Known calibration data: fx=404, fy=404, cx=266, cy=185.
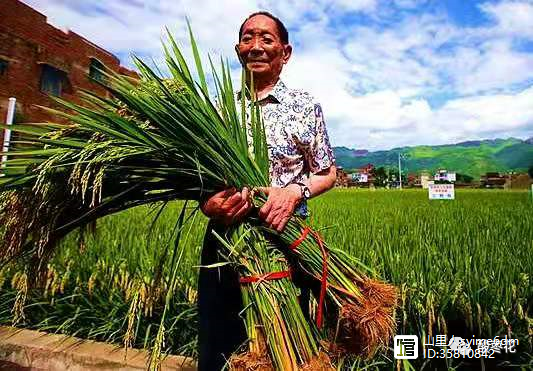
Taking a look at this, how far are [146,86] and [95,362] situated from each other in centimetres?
145

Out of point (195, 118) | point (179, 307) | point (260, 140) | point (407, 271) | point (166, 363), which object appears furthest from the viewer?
point (179, 307)

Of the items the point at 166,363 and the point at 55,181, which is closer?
the point at 55,181

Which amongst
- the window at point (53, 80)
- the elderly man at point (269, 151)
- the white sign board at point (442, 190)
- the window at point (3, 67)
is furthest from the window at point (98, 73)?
the window at point (53, 80)

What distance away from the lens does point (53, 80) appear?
49.9 feet

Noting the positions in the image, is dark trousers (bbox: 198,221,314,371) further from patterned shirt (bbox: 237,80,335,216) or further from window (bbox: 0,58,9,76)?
window (bbox: 0,58,9,76)

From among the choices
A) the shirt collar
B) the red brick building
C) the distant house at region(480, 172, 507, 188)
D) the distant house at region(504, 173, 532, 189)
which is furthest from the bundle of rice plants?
the distant house at region(480, 172, 507, 188)

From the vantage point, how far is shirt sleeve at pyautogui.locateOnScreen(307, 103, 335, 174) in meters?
1.23

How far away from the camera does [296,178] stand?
4.06 feet

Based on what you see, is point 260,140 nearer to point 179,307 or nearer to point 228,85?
point 228,85

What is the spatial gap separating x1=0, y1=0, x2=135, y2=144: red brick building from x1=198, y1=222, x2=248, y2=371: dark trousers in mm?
12322

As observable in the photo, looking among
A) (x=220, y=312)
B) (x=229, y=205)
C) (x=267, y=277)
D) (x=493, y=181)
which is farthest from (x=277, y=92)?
(x=493, y=181)

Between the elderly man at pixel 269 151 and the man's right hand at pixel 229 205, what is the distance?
15cm

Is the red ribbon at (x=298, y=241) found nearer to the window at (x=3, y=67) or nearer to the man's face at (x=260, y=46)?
the man's face at (x=260, y=46)

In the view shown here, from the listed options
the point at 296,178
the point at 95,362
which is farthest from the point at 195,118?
the point at 95,362
